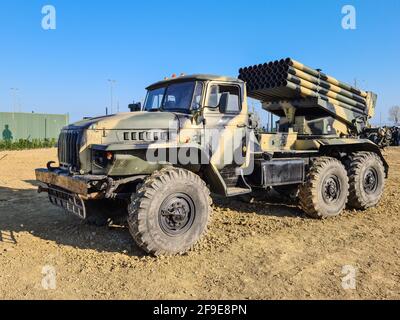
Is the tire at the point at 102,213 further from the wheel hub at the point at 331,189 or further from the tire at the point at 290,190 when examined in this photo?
the wheel hub at the point at 331,189

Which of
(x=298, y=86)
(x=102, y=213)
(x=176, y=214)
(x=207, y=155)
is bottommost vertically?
(x=102, y=213)

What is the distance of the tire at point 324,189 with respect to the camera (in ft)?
23.0

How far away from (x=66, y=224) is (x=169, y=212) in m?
2.38

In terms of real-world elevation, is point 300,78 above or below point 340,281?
above

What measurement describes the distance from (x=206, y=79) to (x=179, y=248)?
250 centimetres

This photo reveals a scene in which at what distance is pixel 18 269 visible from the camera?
4641 millimetres

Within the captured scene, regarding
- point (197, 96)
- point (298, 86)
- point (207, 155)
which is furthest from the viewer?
point (298, 86)

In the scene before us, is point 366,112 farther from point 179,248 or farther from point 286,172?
point 179,248

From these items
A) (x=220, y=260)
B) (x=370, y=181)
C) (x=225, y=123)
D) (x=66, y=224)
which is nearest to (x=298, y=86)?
(x=225, y=123)

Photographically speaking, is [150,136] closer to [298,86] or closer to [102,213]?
[102,213]

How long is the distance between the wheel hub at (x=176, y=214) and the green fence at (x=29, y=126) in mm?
23990

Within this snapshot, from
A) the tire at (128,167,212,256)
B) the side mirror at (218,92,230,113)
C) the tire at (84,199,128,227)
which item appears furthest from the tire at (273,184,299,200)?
the tire at (84,199,128,227)

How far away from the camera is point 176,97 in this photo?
6.11 meters

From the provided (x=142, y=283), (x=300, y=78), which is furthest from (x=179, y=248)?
(x=300, y=78)
